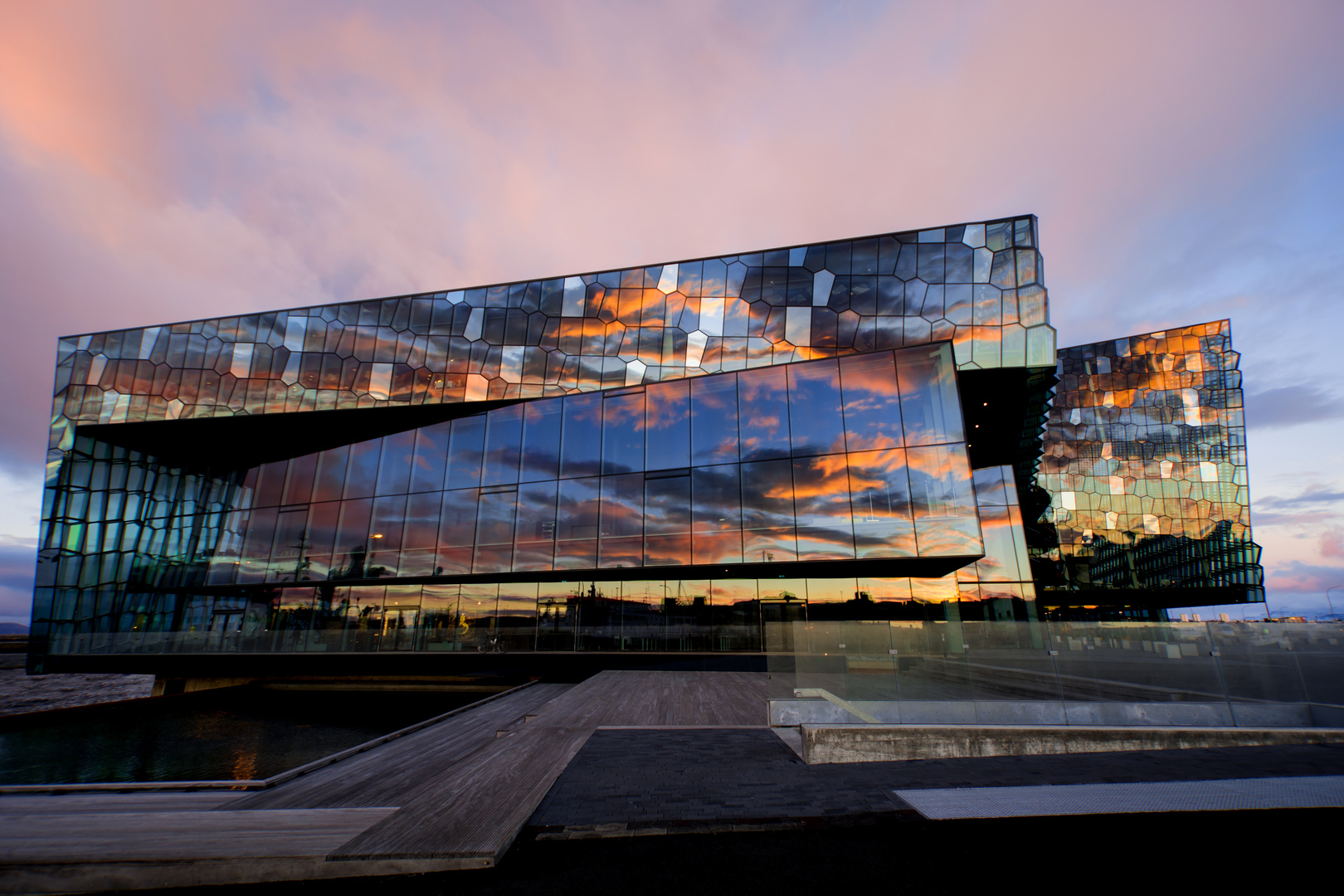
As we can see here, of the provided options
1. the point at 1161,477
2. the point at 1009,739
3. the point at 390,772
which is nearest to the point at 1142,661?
the point at 1009,739

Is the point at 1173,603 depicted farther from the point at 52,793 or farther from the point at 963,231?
the point at 52,793

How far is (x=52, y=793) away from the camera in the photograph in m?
7.66

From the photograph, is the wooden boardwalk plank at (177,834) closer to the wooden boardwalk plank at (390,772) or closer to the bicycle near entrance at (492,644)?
the wooden boardwalk plank at (390,772)

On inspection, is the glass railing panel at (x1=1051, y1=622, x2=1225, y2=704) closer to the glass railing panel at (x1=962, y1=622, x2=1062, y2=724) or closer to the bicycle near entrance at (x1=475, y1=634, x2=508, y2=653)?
the glass railing panel at (x1=962, y1=622, x2=1062, y2=724)

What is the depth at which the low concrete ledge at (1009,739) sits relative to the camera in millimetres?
7973

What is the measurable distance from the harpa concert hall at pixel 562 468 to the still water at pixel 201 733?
1.66m

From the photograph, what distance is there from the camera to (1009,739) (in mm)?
8258

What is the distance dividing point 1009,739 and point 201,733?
998 inches

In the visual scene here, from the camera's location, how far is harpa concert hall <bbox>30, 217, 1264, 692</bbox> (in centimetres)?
1919

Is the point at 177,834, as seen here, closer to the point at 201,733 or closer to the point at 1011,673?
the point at 1011,673

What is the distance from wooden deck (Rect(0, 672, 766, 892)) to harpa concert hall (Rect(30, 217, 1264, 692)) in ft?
22.4

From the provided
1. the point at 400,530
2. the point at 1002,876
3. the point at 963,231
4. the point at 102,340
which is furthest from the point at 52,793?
the point at 102,340

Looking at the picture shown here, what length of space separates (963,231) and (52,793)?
24731 millimetres

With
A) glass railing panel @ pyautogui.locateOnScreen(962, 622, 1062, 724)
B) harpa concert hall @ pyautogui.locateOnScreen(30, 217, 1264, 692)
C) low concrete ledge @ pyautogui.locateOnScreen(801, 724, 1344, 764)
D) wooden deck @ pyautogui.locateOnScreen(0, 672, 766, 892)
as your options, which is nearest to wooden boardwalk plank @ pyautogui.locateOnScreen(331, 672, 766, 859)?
wooden deck @ pyautogui.locateOnScreen(0, 672, 766, 892)
